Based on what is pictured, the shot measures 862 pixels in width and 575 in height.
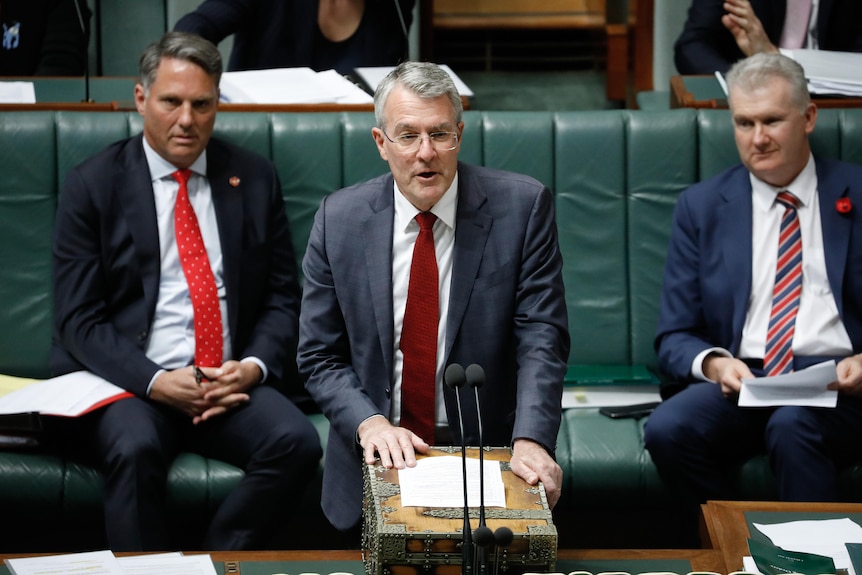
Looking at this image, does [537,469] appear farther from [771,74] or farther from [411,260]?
[771,74]

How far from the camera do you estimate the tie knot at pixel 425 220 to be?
2.48 meters

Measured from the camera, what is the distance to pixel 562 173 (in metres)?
3.43

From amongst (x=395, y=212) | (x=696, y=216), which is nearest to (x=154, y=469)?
(x=395, y=212)

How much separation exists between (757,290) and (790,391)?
0.28 meters

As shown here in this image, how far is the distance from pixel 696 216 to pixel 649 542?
2.78 ft

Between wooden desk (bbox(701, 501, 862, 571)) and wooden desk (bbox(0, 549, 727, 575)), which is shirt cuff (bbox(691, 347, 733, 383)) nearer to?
wooden desk (bbox(701, 501, 862, 571))

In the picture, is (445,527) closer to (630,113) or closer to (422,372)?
(422,372)

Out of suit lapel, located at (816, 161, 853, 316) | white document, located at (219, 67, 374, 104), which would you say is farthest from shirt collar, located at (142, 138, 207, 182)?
suit lapel, located at (816, 161, 853, 316)

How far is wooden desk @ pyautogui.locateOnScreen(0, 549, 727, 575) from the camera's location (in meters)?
2.11

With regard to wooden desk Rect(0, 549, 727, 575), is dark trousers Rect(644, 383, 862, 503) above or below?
below

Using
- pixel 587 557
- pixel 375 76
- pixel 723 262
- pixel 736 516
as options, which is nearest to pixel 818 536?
pixel 736 516

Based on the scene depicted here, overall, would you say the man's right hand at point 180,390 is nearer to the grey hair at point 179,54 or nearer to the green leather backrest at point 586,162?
the green leather backrest at point 586,162

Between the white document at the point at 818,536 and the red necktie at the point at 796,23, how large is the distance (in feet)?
7.01

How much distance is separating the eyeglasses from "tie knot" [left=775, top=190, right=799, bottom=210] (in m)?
1.10
